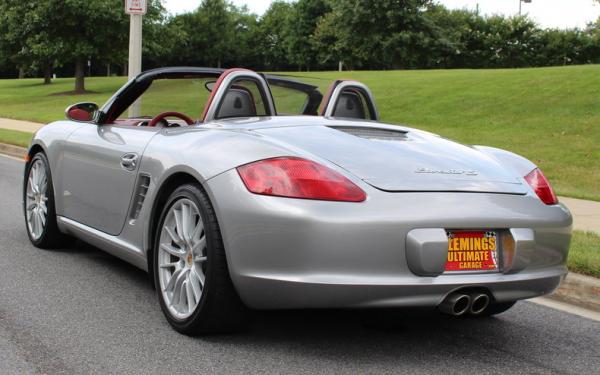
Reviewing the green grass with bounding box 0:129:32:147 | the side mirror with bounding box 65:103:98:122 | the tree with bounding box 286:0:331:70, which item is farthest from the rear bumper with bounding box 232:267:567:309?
the tree with bounding box 286:0:331:70

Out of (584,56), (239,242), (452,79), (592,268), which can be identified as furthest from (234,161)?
(584,56)

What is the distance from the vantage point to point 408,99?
2455cm

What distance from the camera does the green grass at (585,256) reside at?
5.45 metres

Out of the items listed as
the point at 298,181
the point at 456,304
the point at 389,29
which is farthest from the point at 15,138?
the point at 389,29

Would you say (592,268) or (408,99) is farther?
(408,99)

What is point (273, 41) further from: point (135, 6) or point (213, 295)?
point (213, 295)

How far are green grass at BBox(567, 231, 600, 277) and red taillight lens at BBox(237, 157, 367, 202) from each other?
8.44ft

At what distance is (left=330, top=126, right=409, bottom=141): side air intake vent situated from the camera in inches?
168

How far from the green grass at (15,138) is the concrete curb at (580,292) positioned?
498 inches

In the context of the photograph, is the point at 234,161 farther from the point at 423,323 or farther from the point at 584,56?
the point at 584,56

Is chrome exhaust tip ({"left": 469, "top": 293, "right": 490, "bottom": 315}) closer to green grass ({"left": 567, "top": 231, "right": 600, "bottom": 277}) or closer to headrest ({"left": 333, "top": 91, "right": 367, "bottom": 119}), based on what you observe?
headrest ({"left": 333, "top": 91, "right": 367, "bottom": 119})

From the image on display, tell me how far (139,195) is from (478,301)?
2.00 meters

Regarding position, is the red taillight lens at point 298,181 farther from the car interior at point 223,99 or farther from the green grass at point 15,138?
the green grass at point 15,138

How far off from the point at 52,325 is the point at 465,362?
6.94ft
